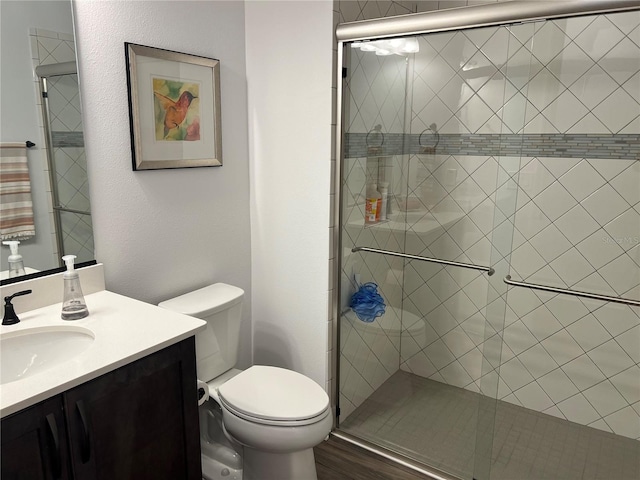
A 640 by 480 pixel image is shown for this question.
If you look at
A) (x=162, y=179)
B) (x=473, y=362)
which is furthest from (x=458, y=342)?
(x=162, y=179)

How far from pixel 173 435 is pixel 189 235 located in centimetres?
90

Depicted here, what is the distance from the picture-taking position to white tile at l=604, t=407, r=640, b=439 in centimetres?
220

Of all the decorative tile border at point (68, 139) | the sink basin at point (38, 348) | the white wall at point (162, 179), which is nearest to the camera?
the sink basin at point (38, 348)

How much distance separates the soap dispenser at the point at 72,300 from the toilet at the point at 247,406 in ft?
1.34

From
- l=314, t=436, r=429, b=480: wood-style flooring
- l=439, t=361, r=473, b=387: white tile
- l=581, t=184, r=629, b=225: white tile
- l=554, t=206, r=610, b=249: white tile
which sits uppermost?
l=581, t=184, r=629, b=225: white tile

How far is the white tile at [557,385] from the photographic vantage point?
2.35 metres

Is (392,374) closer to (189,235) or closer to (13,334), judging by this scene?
(189,235)

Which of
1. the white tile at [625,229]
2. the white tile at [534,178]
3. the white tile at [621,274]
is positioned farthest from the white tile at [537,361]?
the white tile at [534,178]

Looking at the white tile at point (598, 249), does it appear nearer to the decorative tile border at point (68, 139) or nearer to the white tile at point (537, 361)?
the white tile at point (537, 361)

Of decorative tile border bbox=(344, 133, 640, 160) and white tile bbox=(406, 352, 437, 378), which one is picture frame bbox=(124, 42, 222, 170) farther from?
white tile bbox=(406, 352, 437, 378)

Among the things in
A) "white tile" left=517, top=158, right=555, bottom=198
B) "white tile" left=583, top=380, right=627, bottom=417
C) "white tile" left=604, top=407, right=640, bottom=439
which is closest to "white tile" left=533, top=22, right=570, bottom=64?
"white tile" left=517, top=158, right=555, bottom=198

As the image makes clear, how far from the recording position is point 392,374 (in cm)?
264

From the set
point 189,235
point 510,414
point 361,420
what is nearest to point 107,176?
point 189,235

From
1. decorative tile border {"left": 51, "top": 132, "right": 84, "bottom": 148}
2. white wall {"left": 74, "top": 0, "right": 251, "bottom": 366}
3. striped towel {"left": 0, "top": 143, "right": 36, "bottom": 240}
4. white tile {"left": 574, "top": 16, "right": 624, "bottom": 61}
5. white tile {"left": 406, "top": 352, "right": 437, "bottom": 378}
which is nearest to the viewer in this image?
striped towel {"left": 0, "top": 143, "right": 36, "bottom": 240}
